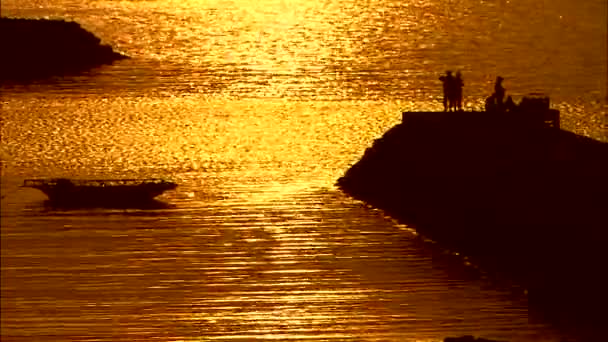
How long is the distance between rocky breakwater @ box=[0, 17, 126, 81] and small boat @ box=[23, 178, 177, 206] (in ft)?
102

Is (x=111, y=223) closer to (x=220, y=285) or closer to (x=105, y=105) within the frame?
(x=220, y=285)

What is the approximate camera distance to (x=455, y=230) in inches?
1280

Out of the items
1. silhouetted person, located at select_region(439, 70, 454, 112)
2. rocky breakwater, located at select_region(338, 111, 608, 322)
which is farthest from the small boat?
silhouetted person, located at select_region(439, 70, 454, 112)

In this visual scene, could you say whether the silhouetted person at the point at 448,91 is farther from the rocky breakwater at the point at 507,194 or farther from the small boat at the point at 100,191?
the small boat at the point at 100,191

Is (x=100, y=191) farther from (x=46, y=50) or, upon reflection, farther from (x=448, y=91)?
(x=46, y=50)

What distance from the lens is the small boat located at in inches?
1491

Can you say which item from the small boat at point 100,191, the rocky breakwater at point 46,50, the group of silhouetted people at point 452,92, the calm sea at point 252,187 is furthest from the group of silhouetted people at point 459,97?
the rocky breakwater at point 46,50

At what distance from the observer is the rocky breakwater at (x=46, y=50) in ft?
234

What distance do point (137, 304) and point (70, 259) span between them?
367 centimetres

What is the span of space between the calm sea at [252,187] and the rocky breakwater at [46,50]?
134 centimetres

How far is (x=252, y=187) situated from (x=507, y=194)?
10777mm

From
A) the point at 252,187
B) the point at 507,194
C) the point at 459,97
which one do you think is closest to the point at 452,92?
the point at 459,97

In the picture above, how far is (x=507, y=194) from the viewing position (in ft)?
102

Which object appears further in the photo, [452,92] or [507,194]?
[452,92]
